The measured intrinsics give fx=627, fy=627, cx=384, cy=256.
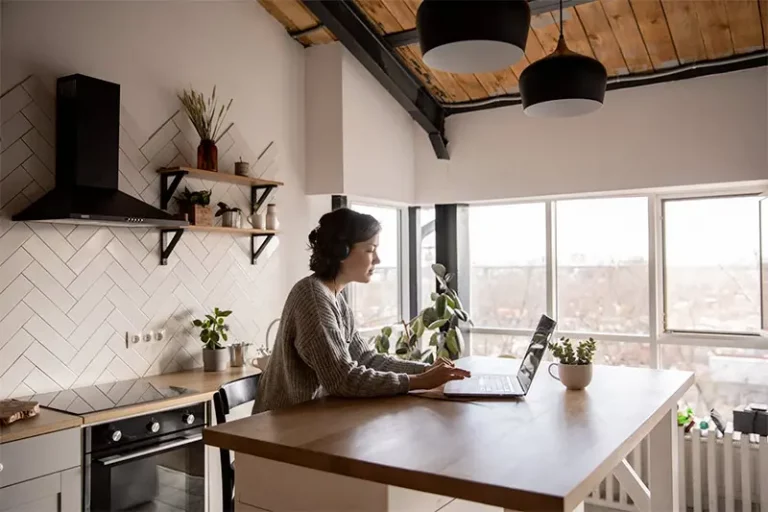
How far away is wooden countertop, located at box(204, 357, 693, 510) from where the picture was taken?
118 cm

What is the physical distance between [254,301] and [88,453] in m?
1.55

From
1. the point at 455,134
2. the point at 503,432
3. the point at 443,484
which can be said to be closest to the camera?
the point at 443,484

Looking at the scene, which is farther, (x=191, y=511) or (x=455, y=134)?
(x=455, y=134)

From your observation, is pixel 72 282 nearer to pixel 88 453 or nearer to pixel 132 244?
pixel 132 244

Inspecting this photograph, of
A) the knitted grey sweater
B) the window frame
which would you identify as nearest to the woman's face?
the knitted grey sweater

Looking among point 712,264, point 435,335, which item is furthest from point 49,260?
point 712,264

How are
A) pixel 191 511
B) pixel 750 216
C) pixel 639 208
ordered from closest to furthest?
pixel 191 511 → pixel 750 216 → pixel 639 208

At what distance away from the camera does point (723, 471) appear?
3586 millimetres

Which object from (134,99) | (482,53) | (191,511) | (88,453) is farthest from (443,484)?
(134,99)

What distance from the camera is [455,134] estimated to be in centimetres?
458

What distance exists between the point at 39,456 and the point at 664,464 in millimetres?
2210

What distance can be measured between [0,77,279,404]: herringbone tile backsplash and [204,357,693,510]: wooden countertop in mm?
1557

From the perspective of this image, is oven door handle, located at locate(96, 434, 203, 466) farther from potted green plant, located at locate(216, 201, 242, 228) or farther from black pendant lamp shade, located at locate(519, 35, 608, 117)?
black pendant lamp shade, located at locate(519, 35, 608, 117)

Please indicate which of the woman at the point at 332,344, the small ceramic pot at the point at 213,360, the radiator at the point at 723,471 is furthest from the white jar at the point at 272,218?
the radiator at the point at 723,471
